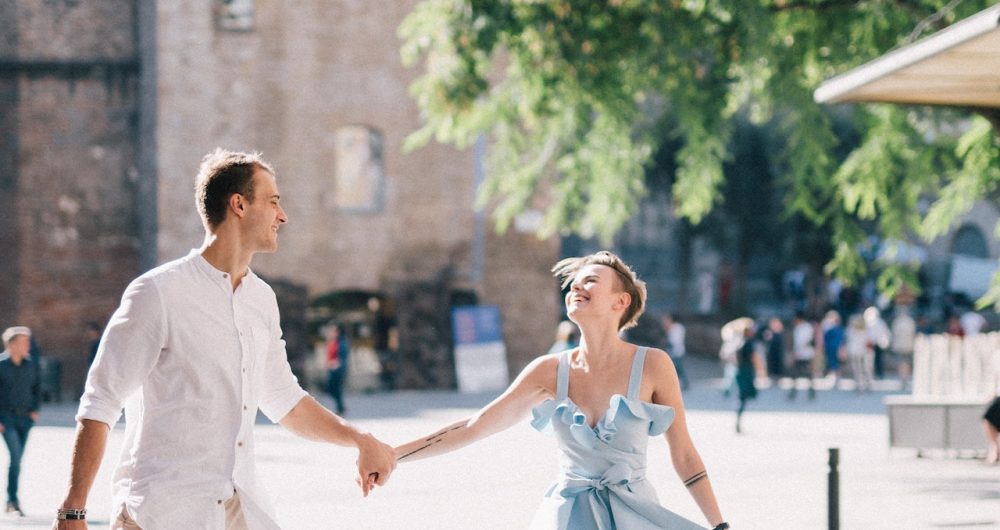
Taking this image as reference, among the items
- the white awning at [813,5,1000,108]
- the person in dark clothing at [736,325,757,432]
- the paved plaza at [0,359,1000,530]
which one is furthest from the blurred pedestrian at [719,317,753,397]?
the white awning at [813,5,1000,108]

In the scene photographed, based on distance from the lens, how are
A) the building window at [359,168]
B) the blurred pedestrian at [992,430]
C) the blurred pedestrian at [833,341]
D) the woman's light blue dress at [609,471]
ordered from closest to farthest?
the woman's light blue dress at [609,471] → the blurred pedestrian at [992,430] → the blurred pedestrian at [833,341] → the building window at [359,168]

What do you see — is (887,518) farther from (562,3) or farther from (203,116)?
(203,116)

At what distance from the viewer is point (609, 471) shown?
5195 mm

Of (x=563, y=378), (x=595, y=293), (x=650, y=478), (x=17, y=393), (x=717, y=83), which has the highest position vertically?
(x=717, y=83)

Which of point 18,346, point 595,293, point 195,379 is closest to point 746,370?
point 18,346

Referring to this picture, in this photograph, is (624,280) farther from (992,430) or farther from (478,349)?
(478,349)

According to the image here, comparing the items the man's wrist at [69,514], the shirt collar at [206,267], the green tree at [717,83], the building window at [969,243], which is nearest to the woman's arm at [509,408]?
the shirt collar at [206,267]

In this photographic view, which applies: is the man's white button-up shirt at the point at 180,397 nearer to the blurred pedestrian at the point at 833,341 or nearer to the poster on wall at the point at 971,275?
the blurred pedestrian at the point at 833,341

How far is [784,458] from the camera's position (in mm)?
16719

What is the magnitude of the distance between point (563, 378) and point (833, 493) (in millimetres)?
3945

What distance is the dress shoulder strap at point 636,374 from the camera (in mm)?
5270

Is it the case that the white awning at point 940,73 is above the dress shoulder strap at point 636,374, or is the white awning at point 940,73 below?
above

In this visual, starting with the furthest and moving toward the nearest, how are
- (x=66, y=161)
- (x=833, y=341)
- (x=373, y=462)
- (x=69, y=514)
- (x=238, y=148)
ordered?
(x=66, y=161) < (x=238, y=148) < (x=833, y=341) < (x=373, y=462) < (x=69, y=514)

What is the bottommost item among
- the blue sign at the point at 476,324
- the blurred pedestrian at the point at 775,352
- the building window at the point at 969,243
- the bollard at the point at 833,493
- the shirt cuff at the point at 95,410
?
the blurred pedestrian at the point at 775,352
